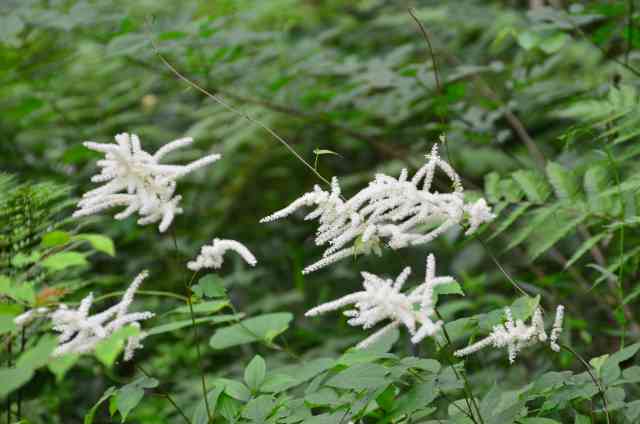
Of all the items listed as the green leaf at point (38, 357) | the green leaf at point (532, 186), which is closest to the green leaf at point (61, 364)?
the green leaf at point (38, 357)

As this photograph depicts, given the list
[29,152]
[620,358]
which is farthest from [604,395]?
[29,152]

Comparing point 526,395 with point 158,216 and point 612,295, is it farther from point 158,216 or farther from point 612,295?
point 612,295

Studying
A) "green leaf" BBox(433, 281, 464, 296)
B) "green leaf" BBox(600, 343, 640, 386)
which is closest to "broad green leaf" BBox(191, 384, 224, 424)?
"green leaf" BBox(433, 281, 464, 296)

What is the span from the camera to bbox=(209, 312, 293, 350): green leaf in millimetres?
1686

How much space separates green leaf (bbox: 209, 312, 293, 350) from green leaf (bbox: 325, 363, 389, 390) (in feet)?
1.35

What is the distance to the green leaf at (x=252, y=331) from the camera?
169cm

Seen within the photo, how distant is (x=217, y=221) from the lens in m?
4.37

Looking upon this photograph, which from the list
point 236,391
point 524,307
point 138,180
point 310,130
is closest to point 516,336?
point 524,307

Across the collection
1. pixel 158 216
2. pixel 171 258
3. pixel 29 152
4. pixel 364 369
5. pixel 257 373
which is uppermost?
pixel 158 216

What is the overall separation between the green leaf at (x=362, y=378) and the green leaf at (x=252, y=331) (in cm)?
41

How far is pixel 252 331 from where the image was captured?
176 cm

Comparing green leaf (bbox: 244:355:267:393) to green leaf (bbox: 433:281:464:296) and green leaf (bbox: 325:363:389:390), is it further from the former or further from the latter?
green leaf (bbox: 433:281:464:296)

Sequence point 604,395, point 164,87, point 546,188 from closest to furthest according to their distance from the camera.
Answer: point 604,395 → point 546,188 → point 164,87

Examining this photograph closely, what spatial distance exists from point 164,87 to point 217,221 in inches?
48.4
